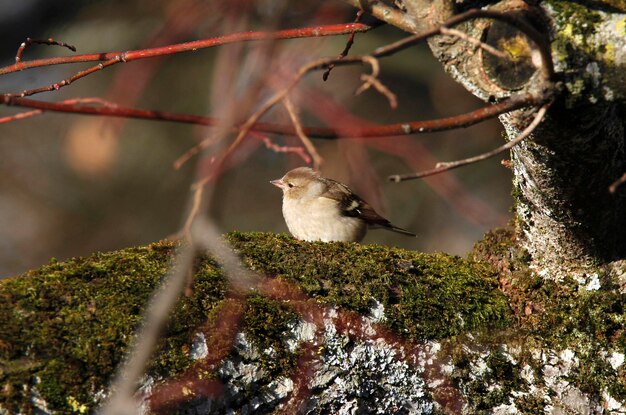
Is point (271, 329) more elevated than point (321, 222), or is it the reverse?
point (321, 222)

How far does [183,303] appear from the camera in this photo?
275 centimetres

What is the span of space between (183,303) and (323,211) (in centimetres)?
240

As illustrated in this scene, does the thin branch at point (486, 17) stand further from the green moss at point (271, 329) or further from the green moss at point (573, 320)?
the green moss at point (271, 329)

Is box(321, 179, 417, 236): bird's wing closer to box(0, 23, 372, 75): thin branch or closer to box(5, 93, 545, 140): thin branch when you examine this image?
box(0, 23, 372, 75): thin branch

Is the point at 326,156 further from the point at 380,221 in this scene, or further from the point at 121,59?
the point at 121,59

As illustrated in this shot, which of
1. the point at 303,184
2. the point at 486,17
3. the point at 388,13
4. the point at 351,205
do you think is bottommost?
the point at 486,17

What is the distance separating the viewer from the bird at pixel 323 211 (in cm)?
507

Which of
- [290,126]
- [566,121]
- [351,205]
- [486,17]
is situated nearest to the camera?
[290,126]

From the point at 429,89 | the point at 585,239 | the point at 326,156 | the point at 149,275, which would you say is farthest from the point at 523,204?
the point at 429,89

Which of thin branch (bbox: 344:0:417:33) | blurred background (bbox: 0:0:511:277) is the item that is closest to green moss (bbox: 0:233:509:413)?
thin branch (bbox: 344:0:417:33)

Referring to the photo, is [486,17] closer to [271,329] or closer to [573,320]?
[271,329]

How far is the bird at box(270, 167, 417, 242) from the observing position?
5.07 m

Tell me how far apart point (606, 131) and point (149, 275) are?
1.65 m

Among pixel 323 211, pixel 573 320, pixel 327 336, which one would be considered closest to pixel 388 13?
pixel 327 336
